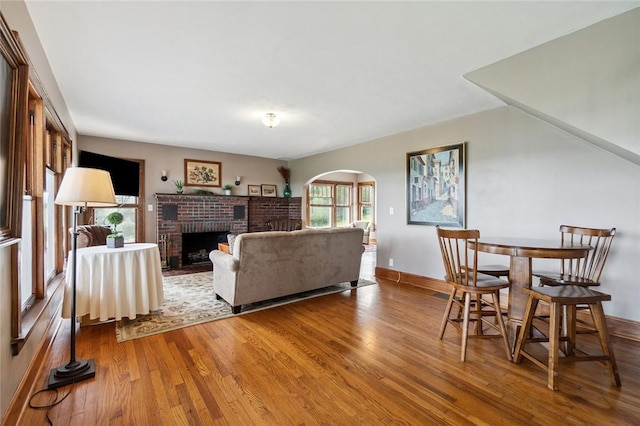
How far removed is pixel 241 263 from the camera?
3100 millimetres

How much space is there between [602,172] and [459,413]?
2.73m

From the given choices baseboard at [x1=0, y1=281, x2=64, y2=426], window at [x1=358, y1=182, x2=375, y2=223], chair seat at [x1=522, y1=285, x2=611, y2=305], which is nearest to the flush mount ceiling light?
baseboard at [x1=0, y1=281, x2=64, y2=426]

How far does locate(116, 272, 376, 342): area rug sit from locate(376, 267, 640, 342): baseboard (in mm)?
445

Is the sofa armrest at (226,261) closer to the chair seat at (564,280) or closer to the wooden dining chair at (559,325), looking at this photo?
the wooden dining chair at (559,325)

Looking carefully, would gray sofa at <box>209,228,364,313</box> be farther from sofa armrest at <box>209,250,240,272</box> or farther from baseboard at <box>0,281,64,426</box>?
baseboard at <box>0,281,64,426</box>

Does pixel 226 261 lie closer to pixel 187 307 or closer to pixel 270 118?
pixel 187 307

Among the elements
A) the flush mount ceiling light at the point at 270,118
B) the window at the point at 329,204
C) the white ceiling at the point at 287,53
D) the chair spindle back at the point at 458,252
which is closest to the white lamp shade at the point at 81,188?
the white ceiling at the point at 287,53

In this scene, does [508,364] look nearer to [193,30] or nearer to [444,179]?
[444,179]

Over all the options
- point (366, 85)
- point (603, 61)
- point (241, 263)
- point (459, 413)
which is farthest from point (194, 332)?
point (603, 61)

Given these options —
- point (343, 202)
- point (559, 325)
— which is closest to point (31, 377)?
point (559, 325)

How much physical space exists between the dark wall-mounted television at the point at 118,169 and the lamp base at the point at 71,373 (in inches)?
133

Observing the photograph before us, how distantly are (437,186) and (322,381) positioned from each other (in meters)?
3.17

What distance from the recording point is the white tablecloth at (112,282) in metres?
2.64

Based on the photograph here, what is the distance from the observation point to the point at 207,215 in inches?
245
